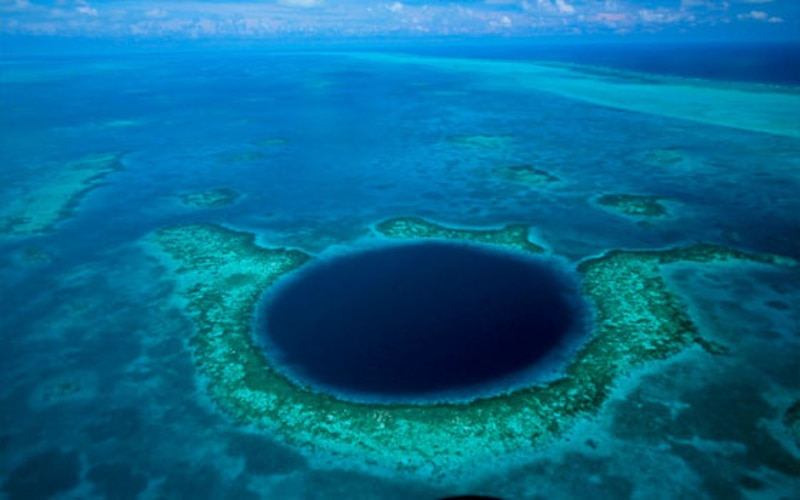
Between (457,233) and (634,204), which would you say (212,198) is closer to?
(457,233)

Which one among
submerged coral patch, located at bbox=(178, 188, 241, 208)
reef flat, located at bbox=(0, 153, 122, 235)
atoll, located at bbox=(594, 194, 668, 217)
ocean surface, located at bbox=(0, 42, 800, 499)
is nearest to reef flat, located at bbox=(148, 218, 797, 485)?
ocean surface, located at bbox=(0, 42, 800, 499)

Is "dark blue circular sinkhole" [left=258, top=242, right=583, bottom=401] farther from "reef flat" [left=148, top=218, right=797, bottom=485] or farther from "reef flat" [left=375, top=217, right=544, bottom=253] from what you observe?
"reef flat" [left=375, top=217, right=544, bottom=253]

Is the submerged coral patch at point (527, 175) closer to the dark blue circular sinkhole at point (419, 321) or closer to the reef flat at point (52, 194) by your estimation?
the dark blue circular sinkhole at point (419, 321)

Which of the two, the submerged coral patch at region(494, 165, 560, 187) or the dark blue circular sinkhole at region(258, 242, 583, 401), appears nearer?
the dark blue circular sinkhole at region(258, 242, 583, 401)

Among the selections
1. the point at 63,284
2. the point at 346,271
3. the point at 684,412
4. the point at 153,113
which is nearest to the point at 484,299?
the point at 346,271

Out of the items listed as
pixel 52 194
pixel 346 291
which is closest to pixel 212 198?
pixel 52 194

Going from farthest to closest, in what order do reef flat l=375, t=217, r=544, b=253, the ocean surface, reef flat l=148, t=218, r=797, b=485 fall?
1. reef flat l=375, t=217, r=544, b=253
2. reef flat l=148, t=218, r=797, b=485
3. the ocean surface

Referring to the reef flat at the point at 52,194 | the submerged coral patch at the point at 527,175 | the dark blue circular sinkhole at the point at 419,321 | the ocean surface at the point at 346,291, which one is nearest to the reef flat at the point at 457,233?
the ocean surface at the point at 346,291
